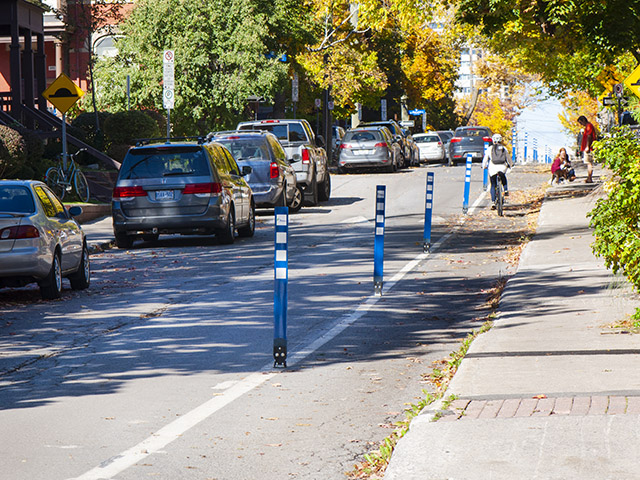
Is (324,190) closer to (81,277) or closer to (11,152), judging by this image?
(11,152)

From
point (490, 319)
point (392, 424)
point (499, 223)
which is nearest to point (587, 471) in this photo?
point (392, 424)

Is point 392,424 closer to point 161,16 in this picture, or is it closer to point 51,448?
point 51,448

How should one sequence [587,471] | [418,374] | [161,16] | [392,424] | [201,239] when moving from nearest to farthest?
[587,471] → [392,424] → [418,374] → [201,239] → [161,16]

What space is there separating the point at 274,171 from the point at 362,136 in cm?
1799

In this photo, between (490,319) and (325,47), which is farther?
(325,47)

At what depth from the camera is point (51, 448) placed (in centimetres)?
649

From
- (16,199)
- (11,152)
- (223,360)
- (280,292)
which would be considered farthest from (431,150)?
(280,292)

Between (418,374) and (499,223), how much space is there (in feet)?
51.1

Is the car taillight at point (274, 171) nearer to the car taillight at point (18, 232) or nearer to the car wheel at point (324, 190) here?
the car wheel at point (324, 190)

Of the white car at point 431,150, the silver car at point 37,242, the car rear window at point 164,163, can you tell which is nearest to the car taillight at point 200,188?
the car rear window at point 164,163

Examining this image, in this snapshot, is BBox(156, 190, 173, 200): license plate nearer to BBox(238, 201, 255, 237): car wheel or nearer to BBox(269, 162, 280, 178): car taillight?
BBox(238, 201, 255, 237): car wheel

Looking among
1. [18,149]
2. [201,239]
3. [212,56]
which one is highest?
[212,56]

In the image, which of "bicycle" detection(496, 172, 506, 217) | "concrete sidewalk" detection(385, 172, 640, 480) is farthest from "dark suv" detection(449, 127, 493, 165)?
"concrete sidewalk" detection(385, 172, 640, 480)

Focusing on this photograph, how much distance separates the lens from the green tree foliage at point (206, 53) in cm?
4062
